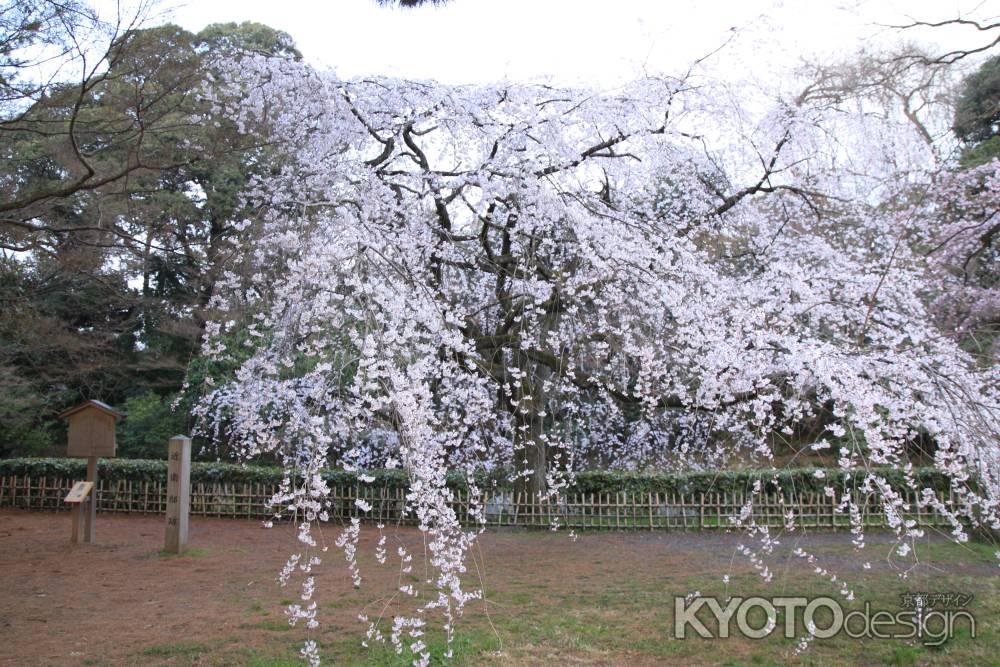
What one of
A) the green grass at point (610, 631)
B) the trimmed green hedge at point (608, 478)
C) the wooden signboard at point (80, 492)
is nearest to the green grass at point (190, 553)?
the wooden signboard at point (80, 492)

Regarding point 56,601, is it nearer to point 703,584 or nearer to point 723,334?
point 703,584

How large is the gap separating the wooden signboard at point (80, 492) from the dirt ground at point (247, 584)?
53 centimetres

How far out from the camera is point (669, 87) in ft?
22.2

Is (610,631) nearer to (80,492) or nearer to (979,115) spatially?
(80,492)

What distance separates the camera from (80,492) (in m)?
7.44

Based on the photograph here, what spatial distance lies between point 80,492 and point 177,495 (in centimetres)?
117

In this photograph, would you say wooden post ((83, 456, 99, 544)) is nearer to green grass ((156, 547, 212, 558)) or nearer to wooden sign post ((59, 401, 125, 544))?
wooden sign post ((59, 401, 125, 544))

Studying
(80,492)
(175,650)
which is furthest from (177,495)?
(175,650)

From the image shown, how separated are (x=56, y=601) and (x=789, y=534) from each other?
7.42 meters

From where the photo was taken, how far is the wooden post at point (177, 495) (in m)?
7.19

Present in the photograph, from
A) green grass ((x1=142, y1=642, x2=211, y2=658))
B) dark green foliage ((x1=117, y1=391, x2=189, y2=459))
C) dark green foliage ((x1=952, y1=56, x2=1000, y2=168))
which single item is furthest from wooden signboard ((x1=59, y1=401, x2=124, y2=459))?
dark green foliage ((x1=952, y1=56, x2=1000, y2=168))

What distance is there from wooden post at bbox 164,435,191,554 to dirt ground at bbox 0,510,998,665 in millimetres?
229

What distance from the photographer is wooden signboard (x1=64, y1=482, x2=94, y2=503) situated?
737 centimetres

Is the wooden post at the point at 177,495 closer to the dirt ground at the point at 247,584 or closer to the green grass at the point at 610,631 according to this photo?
the dirt ground at the point at 247,584
